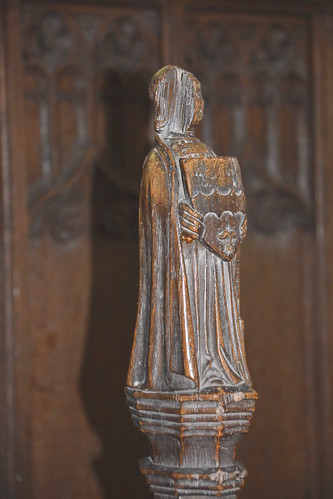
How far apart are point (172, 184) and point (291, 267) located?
8.16ft

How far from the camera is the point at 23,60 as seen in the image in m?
4.80

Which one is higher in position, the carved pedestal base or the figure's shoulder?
the figure's shoulder

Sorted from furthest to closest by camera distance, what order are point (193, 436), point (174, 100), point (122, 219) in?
point (122, 219), point (174, 100), point (193, 436)

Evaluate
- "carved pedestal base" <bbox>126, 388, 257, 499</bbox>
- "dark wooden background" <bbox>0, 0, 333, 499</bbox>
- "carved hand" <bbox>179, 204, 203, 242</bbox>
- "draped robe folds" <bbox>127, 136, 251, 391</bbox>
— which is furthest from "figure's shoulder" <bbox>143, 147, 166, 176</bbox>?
"dark wooden background" <bbox>0, 0, 333, 499</bbox>

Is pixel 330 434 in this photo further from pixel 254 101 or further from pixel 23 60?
pixel 23 60

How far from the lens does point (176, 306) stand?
9.10 ft

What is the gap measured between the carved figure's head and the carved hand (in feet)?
0.95

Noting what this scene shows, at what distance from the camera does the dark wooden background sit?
4.73m

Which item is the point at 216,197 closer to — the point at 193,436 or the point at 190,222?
the point at 190,222

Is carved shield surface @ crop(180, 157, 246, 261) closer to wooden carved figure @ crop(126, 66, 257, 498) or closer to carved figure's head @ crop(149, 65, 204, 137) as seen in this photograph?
wooden carved figure @ crop(126, 66, 257, 498)

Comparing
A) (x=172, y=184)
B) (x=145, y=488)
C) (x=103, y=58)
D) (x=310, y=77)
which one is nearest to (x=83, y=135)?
(x=103, y=58)

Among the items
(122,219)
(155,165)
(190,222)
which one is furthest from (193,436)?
(122,219)

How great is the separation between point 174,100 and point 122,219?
2.03 meters

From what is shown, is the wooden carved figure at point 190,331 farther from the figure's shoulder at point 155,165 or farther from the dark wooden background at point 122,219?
the dark wooden background at point 122,219
